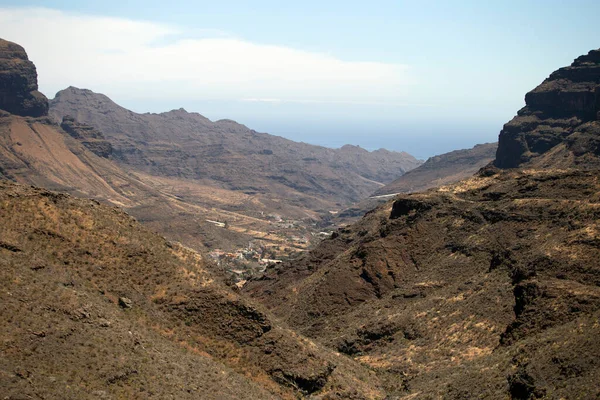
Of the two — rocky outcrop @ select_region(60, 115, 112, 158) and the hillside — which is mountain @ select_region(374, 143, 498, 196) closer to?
the hillside

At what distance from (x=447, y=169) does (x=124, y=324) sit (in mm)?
166217

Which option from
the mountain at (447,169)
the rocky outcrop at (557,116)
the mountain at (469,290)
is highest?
the rocky outcrop at (557,116)

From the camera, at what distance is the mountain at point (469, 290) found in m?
31.3

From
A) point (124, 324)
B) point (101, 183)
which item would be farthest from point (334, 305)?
point (101, 183)

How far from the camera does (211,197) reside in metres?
191

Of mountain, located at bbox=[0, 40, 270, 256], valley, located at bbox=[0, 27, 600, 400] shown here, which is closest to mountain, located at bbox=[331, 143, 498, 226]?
mountain, located at bbox=[0, 40, 270, 256]

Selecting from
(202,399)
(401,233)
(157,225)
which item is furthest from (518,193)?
(157,225)

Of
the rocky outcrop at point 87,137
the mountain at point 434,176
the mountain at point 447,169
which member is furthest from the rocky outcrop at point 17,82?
the mountain at point 447,169

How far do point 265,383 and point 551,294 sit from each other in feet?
60.0

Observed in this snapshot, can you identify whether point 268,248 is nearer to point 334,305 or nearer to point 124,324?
point 334,305

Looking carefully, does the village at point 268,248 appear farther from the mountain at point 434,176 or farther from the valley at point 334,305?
the valley at point 334,305

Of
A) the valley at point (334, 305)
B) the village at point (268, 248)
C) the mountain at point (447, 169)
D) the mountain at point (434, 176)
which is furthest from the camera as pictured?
the mountain at point (447, 169)

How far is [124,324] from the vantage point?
28.1 m

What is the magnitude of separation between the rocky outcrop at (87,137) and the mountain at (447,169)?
276 feet
